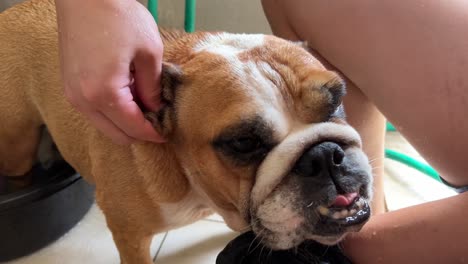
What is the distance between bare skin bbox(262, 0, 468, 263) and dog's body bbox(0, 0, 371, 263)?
163 mm

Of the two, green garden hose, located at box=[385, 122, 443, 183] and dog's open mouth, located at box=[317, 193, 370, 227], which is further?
green garden hose, located at box=[385, 122, 443, 183]

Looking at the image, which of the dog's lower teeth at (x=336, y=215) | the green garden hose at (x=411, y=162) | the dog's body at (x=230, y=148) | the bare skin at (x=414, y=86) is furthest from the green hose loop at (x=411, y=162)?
the dog's lower teeth at (x=336, y=215)

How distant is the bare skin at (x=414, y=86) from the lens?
0.84m

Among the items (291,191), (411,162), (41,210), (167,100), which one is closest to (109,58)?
(167,100)

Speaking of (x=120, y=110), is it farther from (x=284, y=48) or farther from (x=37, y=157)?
(x=37, y=157)

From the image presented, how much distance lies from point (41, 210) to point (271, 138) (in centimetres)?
69

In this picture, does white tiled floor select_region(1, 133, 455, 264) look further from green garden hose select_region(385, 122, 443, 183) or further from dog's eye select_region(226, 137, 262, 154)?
dog's eye select_region(226, 137, 262, 154)

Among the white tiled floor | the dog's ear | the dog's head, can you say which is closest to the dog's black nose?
the dog's head

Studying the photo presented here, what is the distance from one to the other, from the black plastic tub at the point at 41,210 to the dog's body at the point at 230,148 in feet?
0.64

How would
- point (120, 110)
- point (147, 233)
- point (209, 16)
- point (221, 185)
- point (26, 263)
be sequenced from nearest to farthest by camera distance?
point (120, 110) → point (221, 185) → point (147, 233) → point (26, 263) → point (209, 16)

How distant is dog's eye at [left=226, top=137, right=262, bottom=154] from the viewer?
0.73 m

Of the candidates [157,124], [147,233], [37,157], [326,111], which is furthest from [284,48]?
[37,157]

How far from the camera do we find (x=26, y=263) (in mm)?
1213

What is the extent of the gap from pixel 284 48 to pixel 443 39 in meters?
0.27
